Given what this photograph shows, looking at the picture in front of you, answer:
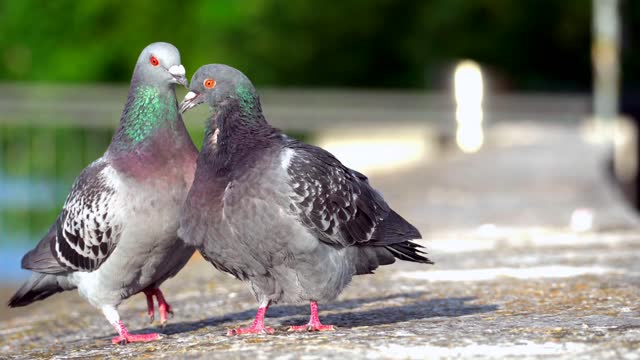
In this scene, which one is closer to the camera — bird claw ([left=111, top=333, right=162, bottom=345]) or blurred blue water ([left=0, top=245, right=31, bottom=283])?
bird claw ([left=111, top=333, right=162, bottom=345])

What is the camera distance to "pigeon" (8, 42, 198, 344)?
7.18 meters

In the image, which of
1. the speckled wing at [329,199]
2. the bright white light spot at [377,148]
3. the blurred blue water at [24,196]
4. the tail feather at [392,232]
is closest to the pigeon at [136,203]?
the speckled wing at [329,199]

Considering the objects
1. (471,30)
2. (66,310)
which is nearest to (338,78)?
(471,30)

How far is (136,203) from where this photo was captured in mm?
7152

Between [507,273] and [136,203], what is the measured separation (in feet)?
11.3

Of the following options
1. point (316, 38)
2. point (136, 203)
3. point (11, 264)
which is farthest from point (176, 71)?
point (316, 38)

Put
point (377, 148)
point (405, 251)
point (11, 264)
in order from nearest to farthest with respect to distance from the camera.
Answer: point (405, 251) → point (377, 148) → point (11, 264)

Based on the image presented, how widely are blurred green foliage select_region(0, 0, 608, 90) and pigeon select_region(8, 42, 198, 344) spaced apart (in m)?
40.1

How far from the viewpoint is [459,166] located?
20469 mm

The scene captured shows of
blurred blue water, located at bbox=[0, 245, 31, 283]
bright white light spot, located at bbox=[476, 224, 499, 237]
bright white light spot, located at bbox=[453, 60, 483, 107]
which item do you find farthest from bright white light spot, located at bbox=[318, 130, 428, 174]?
bright white light spot, located at bbox=[476, 224, 499, 237]

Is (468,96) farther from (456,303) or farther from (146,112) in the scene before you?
(146,112)

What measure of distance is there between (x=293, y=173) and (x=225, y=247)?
482 mm

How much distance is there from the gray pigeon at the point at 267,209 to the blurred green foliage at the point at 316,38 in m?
40.5

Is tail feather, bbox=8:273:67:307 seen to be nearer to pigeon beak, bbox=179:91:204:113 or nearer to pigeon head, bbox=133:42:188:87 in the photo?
pigeon head, bbox=133:42:188:87
